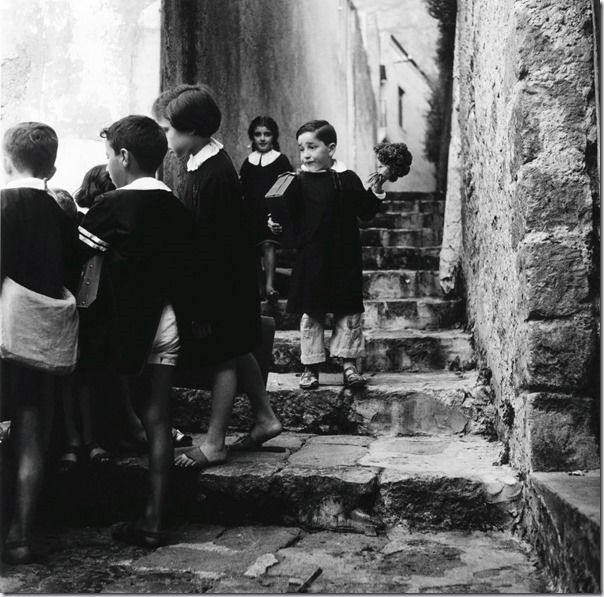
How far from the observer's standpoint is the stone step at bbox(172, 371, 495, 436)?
3.58m

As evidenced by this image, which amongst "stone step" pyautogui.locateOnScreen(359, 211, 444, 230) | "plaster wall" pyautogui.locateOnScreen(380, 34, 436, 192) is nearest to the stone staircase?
"stone step" pyautogui.locateOnScreen(359, 211, 444, 230)

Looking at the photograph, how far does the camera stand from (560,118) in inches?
101

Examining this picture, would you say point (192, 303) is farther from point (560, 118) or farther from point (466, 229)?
point (466, 229)

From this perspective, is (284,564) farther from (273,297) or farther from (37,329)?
(273,297)

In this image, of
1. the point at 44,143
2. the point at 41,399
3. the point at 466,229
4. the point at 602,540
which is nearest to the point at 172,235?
the point at 44,143

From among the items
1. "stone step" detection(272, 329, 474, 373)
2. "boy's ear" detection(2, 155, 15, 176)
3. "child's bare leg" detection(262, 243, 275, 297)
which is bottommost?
"stone step" detection(272, 329, 474, 373)

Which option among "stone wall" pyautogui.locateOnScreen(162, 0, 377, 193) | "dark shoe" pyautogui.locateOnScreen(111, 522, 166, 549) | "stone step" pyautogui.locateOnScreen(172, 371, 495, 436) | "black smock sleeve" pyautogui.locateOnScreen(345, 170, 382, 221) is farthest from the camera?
"stone wall" pyautogui.locateOnScreen(162, 0, 377, 193)

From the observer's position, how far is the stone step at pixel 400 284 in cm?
549

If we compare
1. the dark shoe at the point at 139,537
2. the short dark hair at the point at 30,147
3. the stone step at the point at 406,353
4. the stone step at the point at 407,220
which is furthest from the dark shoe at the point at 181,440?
the stone step at the point at 407,220

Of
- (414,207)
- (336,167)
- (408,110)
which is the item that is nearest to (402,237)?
(414,207)

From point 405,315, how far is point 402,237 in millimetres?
1770

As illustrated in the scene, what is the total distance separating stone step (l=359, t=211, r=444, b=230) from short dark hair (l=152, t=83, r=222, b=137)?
413 cm

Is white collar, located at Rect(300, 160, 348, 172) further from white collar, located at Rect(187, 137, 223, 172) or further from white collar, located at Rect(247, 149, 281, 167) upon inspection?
white collar, located at Rect(247, 149, 281, 167)

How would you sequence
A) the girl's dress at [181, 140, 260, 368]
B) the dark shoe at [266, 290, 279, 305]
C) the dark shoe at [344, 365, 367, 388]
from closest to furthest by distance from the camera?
the girl's dress at [181, 140, 260, 368] → the dark shoe at [344, 365, 367, 388] → the dark shoe at [266, 290, 279, 305]
